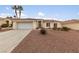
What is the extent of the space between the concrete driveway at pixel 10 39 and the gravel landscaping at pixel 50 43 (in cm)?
7

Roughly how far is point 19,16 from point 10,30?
10.6 inches

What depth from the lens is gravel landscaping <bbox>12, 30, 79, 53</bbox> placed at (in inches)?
131

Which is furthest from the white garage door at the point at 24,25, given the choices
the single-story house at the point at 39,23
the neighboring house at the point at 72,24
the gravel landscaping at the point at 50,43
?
the neighboring house at the point at 72,24

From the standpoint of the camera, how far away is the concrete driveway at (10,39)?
3.32 meters

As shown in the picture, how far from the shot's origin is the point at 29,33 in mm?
3342

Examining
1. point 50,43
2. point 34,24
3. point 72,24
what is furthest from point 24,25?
point 72,24

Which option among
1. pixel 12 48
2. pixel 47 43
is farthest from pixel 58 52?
pixel 12 48

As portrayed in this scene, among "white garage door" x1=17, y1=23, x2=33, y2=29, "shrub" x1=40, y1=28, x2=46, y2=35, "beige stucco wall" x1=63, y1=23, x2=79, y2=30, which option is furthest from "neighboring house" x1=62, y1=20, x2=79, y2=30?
"white garage door" x1=17, y1=23, x2=33, y2=29

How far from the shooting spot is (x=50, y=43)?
11.1 ft

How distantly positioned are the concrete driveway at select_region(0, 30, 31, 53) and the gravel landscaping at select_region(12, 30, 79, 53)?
66 millimetres
